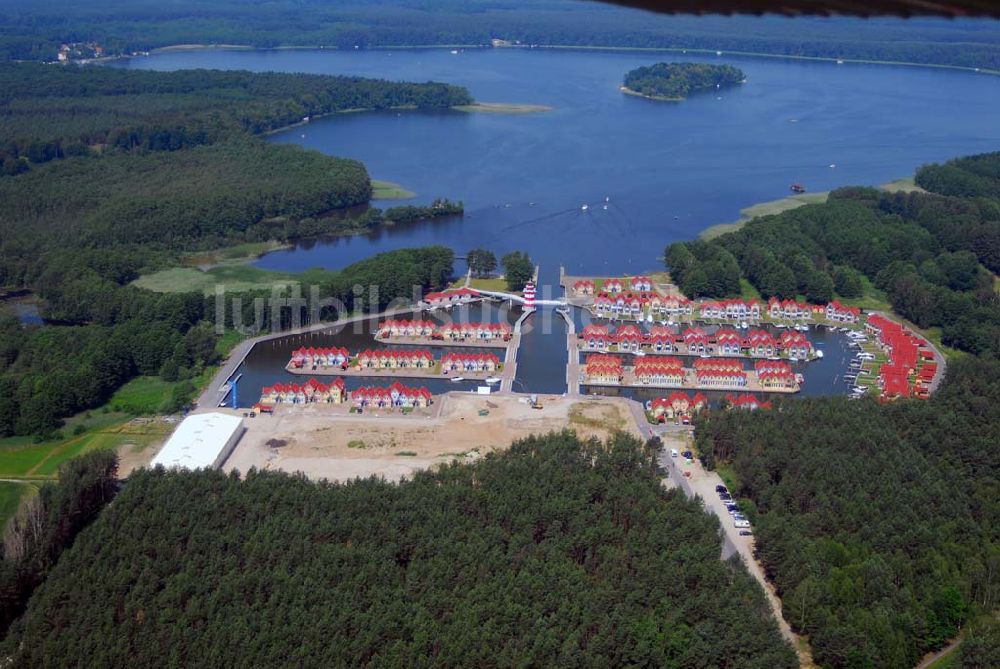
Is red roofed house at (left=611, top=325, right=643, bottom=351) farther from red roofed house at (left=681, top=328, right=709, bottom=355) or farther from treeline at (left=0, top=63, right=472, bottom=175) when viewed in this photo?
treeline at (left=0, top=63, right=472, bottom=175)

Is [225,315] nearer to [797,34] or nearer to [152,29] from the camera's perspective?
[152,29]

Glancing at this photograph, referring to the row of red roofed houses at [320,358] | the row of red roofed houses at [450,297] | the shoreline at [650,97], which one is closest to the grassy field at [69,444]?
the row of red roofed houses at [320,358]

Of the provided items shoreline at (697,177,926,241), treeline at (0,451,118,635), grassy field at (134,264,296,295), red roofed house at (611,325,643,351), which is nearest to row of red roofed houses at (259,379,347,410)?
treeline at (0,451,118,635)

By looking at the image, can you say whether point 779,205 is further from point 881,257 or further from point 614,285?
point 614,285

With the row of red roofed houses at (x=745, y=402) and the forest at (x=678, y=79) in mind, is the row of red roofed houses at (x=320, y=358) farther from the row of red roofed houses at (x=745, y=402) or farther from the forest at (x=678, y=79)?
the forest at (x=678, y=79)

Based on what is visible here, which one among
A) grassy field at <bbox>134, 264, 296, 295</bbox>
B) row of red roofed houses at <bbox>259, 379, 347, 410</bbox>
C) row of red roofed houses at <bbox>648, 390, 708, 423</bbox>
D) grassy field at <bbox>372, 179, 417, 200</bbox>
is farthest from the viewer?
grassy field at <bbox>372, 179, 417, 200</bbox>

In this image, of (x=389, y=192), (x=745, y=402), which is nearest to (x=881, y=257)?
(x=745, y=402)
